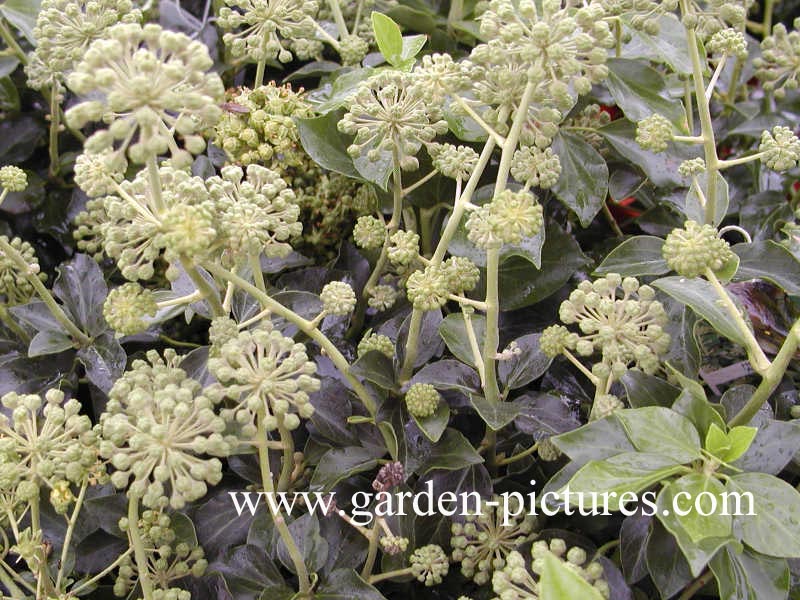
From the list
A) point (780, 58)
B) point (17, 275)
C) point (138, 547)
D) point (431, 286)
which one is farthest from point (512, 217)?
point (780, 58)

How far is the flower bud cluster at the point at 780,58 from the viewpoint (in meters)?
1.67

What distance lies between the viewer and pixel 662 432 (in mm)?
996

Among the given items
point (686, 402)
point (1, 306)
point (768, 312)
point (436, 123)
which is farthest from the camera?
point (1, 306)

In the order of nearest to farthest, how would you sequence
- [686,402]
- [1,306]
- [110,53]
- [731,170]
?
[110,53], [686,402], [1,306], [731,170]

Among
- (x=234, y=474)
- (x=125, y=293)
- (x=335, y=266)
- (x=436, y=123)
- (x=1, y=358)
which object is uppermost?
(x=436, y=123)

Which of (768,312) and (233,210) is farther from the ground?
(233,210)

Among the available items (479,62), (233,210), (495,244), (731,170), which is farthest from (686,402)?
(731,170)

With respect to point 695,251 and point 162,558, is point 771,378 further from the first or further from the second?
point 162,558

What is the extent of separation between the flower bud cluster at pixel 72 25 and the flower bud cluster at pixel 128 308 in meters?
0.48

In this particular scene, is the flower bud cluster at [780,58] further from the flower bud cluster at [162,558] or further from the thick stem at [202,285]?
the flower bud cluster at [162,558]

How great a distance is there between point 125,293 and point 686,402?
701mm

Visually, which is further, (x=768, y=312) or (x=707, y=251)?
(x=768, y=312)

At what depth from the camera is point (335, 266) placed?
149 cm

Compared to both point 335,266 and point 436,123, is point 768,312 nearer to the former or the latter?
point 436,123
